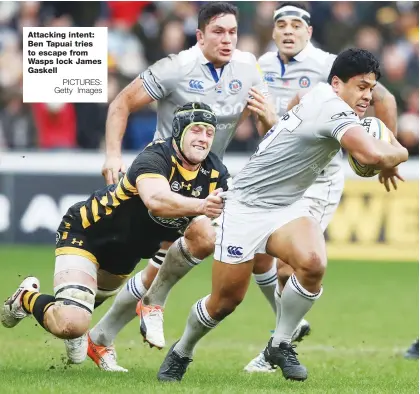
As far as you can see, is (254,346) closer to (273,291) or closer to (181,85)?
(273,291)

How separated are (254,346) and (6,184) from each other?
748cm

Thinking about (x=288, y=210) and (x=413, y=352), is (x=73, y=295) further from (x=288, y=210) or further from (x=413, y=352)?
(x=413, y=352)

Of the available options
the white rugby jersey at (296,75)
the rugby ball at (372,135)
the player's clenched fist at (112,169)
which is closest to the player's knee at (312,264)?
the rugby ball at (372,135)

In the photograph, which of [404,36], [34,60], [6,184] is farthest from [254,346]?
[404,36]

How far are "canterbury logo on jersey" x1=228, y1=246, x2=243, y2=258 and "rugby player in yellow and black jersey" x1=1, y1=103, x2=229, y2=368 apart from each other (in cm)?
37

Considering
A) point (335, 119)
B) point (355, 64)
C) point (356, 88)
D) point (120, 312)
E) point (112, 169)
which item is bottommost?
point (120, 312)

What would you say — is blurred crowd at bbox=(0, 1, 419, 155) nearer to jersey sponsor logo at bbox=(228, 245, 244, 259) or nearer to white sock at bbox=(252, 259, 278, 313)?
white sock at bbox=(252, 259, 278, 313)

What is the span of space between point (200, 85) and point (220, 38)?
436 mm

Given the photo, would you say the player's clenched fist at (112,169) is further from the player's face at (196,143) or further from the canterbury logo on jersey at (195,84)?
the player's face at (196,143)

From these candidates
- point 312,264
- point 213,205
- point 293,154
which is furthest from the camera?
point 293,154

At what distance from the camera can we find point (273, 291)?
33.2ft

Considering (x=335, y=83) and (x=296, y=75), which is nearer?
(x=335, y=83)
